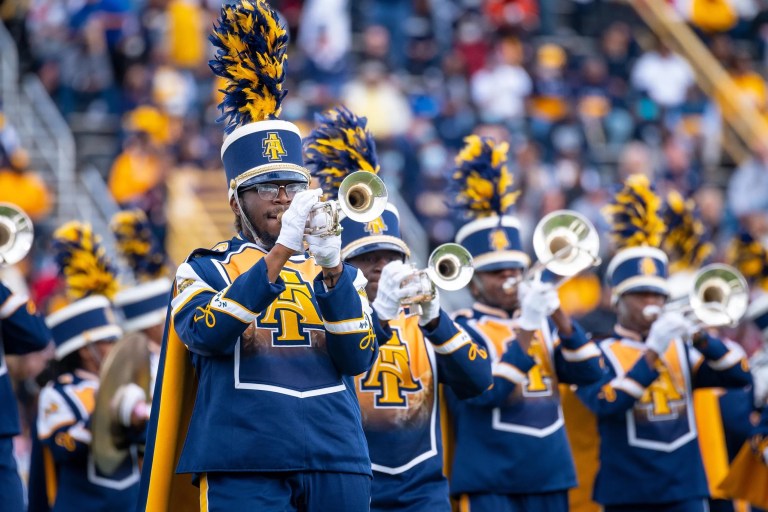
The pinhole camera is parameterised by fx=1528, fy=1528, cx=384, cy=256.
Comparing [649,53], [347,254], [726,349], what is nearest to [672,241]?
[726,349]

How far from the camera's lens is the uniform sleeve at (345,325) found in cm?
566

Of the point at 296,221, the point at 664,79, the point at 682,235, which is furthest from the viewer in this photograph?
the point at 664,79

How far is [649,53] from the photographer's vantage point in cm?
2072

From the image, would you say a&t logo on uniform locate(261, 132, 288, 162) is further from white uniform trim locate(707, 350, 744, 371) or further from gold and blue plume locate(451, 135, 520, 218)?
white uniform trim locate(707, 350, 744, 371)

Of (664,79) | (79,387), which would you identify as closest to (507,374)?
(79,387)

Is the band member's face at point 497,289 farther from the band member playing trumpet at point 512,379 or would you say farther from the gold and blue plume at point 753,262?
the gold and blue plume at point 753,262

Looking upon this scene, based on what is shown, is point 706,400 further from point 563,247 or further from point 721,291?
point 563,247

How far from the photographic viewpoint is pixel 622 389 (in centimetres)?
841

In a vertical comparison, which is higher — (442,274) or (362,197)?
(362,197)

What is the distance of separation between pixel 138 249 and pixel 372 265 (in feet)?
11.2

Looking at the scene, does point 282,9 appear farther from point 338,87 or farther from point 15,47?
point 15,47

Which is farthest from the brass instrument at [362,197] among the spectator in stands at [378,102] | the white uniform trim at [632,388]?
the spectator in stands at [378,102]

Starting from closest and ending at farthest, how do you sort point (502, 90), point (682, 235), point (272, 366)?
point (272, 366), point (682, 235), point (502, 90)

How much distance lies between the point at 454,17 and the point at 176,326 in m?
15.0
